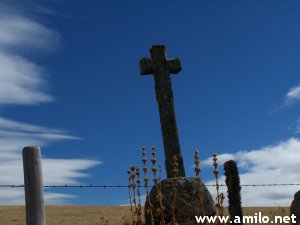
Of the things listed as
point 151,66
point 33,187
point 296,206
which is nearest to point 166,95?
point 151,66

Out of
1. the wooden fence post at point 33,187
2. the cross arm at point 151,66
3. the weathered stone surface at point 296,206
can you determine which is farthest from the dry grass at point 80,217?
the wooden fence post at point 33,187

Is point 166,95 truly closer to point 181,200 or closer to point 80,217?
point 181,200

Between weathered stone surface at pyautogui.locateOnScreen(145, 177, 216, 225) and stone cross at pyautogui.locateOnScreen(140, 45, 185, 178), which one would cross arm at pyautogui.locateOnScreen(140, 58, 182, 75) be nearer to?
stone cross at pyautogui.locateOnScreen(140, 45, 185, 178)

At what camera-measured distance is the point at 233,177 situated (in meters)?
7.44

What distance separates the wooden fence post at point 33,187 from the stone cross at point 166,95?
598 cm

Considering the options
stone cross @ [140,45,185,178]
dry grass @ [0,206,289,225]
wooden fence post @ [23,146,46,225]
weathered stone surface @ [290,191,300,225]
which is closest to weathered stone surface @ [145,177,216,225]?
stone cross @ [140,45,185,178]

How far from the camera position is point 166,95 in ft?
41.2

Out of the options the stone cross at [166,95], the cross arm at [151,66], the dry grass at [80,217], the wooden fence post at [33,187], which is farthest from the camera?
the cross arm at [151,66]

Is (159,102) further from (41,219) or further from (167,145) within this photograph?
(41,219)

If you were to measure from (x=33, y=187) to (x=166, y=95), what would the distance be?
7.00 metres

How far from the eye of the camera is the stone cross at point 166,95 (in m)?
12.1

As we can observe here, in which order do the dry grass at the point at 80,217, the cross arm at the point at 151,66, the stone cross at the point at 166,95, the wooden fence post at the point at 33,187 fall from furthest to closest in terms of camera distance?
1. the cross arm at the point at 151,66
2. the dry grass at the point at 80,217
3. the stone cross at the point at 166,95
4. the wooden fence post at the point at 33,187

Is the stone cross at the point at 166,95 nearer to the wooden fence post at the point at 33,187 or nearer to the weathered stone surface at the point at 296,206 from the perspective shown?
the weathered stone surface at the point at 296,206

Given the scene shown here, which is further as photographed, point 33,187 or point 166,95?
point 166,95
